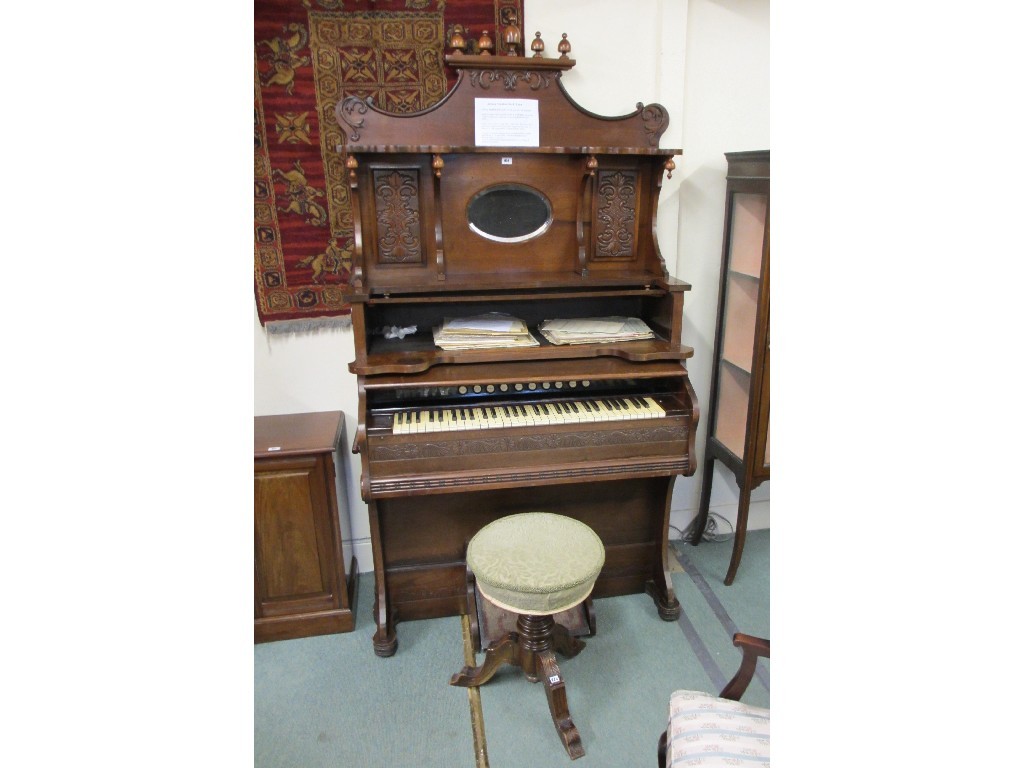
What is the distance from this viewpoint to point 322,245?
2250 mm

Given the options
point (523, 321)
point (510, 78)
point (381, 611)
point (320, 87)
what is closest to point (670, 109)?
point (510, 78)

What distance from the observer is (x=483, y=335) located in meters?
2.09

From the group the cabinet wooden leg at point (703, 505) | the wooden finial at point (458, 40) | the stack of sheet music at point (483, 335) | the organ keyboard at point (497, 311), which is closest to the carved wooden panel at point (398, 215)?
the organ keyboard at point (497, 311)

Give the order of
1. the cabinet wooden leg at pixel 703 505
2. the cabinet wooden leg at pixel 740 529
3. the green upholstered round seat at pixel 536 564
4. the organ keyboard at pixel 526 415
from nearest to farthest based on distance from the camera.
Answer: the green upholstered round seat at pixel 536 564 < the organ keyboard at pixel 526 415 < the cabinet wooden leg at pixel 740 529 < the cabinet wooden leg at pixel 703 505

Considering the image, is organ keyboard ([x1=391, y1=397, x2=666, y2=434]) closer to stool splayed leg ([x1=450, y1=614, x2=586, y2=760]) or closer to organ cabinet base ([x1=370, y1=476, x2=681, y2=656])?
organ cabinet base ([x1=370, y1=476, x2=681, y2=656])

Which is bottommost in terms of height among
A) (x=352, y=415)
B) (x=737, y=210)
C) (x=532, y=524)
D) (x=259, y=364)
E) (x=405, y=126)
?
(x=532, y=524)

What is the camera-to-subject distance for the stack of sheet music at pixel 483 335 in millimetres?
2057

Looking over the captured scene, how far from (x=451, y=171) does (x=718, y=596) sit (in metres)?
1.95

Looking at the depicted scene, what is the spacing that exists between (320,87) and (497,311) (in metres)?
0.99

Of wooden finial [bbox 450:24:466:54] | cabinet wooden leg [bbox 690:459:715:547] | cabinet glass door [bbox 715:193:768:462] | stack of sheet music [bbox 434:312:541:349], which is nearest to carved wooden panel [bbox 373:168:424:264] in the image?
stack of sheet music [bbox 434:312:541:349]

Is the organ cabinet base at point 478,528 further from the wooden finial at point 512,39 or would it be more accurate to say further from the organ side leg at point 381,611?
the wooden finial at point 512,39

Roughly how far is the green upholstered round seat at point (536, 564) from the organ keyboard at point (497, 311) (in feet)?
0.54

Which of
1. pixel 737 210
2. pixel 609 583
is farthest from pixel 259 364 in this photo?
pixel 737 210

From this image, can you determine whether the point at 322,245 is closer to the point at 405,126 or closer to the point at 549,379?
the point at 405,126
